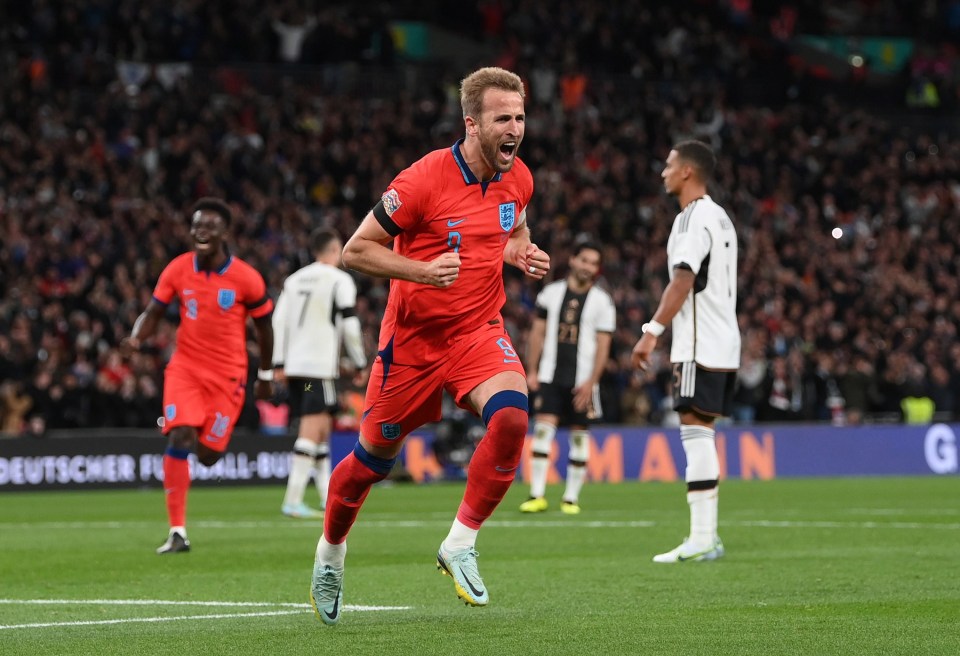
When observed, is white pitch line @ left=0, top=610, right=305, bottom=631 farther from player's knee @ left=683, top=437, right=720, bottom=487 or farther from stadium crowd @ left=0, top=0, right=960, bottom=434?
stadium crowd @ left=0, top=0, right=960, bottom=434

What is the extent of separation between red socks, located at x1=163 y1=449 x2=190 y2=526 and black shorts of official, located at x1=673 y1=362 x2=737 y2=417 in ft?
12.2

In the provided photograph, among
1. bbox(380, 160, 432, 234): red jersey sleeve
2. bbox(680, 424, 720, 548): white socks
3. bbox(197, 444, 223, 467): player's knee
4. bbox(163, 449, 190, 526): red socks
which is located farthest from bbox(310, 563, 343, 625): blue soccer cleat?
bbox(197, 444, 223, 467): player's knee

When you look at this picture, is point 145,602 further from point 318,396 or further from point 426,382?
point 318,396

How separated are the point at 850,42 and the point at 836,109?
6203 mm

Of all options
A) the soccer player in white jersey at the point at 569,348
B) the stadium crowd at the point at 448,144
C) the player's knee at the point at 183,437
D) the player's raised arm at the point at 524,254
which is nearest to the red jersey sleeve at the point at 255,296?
the player's knee at the point at 183,437

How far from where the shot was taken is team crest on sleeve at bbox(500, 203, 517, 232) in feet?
24.6

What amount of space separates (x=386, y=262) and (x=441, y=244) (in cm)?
45

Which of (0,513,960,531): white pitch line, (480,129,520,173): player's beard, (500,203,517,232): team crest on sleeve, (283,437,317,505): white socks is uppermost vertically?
(480,129,520,173): player's beard

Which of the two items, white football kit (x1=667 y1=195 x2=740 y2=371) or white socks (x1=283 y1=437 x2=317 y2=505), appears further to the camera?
white socks (x1=283 y1=437 x2=317 y2=505)

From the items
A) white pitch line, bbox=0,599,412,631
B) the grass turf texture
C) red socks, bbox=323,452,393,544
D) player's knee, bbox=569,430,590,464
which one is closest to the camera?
the grass turf texture

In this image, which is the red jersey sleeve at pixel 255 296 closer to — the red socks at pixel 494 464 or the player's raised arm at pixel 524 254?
the player's raised arm at pixel 524 254

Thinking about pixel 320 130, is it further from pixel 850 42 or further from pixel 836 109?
pixel 850 42

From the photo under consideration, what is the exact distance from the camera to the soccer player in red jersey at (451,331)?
7137 mm

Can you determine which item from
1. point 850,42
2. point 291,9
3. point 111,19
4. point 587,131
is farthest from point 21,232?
point 850,42
